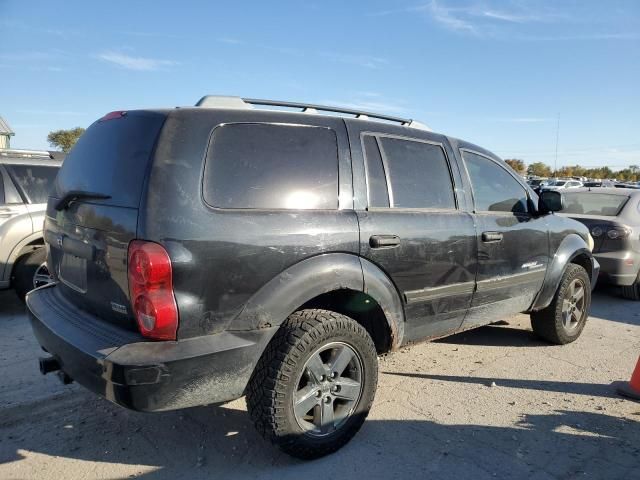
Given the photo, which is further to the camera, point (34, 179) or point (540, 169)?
point (540, 169)

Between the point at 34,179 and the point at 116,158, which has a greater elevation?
the point at 116,158

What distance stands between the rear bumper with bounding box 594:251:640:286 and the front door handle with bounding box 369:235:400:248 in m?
4.76

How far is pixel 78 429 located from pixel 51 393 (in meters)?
0.63

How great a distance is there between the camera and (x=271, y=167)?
109 inches

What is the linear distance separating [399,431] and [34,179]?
509 centimetres

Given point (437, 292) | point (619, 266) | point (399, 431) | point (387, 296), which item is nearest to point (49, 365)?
point (387, 296)

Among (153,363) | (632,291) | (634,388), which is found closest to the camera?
(153,363)

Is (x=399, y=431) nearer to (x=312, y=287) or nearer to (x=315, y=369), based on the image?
(x=315, y=369)

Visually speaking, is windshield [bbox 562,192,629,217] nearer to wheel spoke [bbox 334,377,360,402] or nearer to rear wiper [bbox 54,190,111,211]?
wheel spoke [bbox 334,377,360,402]

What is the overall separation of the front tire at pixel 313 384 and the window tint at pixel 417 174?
998 millimetres

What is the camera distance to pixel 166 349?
2369 millimetres

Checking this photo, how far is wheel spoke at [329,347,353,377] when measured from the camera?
2.96 m

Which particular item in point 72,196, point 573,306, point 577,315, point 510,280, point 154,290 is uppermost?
point 72,196

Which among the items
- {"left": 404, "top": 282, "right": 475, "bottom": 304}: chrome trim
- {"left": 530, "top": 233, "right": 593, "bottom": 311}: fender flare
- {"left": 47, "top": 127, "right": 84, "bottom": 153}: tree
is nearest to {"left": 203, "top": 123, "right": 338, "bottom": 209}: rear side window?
{"left": 404, "top": 282, "right": 475, "bottom": 304}: chrome trim
